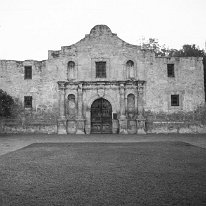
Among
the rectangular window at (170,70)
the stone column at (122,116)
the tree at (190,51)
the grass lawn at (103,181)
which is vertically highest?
the tree at (190,51)

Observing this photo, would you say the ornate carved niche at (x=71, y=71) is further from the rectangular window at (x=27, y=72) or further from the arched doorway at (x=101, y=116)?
the rectangular window at (x=27, y=72)

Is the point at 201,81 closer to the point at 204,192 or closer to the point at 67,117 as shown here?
the point at 67,117

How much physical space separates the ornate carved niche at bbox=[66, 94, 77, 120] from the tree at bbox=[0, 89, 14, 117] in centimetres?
454

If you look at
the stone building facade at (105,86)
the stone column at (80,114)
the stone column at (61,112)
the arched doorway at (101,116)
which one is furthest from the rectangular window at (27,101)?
the arched doorway at (101,116)

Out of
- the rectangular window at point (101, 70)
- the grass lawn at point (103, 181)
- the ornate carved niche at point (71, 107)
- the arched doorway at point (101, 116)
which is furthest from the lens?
the rectangular window at point (101, 70)

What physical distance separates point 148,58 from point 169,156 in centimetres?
1278

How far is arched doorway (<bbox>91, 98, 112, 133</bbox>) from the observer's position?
18.9 meters

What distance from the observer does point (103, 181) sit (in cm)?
483

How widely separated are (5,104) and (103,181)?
15.1 meters

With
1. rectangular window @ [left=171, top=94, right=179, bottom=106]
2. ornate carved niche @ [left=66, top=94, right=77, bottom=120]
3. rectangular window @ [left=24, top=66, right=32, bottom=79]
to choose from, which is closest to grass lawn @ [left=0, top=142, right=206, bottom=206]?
ornate carved niche @ [left=66, top=94, right=77, bottom=120]

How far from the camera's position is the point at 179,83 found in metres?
19.2

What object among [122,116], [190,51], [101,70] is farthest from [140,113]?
[190,51]

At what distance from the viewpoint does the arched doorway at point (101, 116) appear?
1892cm

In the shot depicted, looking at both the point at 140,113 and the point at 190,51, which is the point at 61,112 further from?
the point at 190,51
